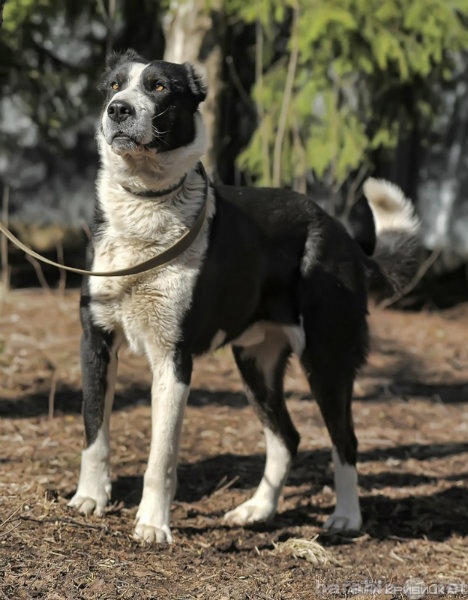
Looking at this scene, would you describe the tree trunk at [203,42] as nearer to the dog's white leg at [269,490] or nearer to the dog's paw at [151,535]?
the dog's white leg at [269,490]

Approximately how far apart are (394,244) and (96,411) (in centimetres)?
195

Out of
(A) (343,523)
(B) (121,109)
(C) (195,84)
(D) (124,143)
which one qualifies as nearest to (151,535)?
(A) (343,523)

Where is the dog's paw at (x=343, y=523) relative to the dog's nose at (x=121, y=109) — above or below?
below

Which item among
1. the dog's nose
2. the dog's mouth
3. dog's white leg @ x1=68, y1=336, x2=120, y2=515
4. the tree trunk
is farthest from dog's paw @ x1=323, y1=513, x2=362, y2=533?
the tree trunk

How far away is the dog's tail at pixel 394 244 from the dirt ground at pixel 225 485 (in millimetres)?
1199

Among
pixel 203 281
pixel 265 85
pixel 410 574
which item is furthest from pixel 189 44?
pixel 410 574

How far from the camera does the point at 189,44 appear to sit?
25.3 ft

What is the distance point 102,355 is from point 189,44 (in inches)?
154

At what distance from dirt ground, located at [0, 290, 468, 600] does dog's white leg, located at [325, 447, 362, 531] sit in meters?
0.10

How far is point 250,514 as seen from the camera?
16.3 ft

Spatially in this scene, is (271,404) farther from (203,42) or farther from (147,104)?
(203,42)

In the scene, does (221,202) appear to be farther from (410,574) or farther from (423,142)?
(423,142)

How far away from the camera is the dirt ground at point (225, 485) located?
403 cm

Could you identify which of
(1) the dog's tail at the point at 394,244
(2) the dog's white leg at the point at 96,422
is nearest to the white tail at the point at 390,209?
(1) the dog's tail at the point at 394,244
